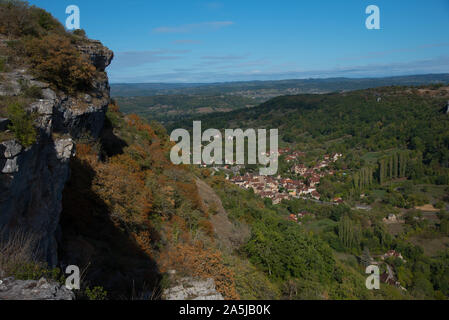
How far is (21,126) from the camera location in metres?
4.65

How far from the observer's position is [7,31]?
Answer: 8.30 meters

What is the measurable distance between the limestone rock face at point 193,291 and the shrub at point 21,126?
166 inches

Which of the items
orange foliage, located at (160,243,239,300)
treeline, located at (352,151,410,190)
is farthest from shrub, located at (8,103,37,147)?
treeline, located at (352,151,410,190)

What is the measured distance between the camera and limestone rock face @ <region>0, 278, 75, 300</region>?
2959mm

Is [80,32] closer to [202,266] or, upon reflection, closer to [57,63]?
[57,63]

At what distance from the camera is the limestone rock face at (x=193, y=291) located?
665cm

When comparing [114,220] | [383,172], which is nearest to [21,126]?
[114,220]

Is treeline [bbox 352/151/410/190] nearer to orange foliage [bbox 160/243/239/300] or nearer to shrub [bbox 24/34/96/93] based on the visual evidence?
orange foliage [bbox 160/243/239/300]

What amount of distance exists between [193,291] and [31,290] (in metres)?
4.43

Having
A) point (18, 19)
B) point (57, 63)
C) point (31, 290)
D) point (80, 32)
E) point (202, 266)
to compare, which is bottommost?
point (202, 266)

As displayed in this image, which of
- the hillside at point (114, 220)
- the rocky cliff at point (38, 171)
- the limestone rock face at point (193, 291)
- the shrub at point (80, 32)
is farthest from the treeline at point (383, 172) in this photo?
the rocky cliff at point (38, 171)
